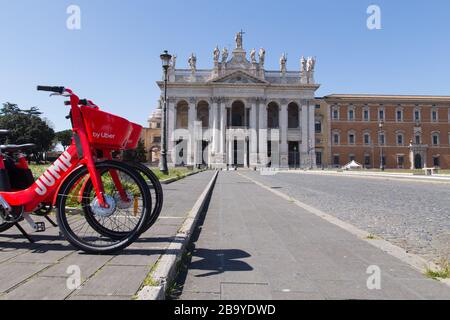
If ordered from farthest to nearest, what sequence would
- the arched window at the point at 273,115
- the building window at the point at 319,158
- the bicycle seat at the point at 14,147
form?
the building window at the point at 319,158, the arched window at the point at 273,115, the bicycle seat at the point at 14,147

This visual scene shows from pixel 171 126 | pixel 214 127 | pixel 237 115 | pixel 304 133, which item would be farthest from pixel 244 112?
pixel 171 126

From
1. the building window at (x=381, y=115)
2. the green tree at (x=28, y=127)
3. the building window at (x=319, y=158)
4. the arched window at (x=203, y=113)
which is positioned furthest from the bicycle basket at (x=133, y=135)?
the building window at (x=381, y=115)

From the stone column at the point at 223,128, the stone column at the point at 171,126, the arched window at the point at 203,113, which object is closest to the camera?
the stone column at the point at 223,128

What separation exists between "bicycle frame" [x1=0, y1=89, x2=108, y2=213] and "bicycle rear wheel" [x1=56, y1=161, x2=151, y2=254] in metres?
0.10

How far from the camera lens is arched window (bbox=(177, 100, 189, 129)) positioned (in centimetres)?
7281

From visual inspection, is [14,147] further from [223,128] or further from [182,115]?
[182,115]

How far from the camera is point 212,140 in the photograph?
69.2m

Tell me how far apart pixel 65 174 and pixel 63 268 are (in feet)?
3.63

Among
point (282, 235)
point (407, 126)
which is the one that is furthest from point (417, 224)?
point (407, 126)

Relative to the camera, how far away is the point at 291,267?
4.12m

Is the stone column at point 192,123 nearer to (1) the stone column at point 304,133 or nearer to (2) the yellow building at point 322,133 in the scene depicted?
(1) the stone column at point 304,133

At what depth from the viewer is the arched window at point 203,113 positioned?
2906 inches
